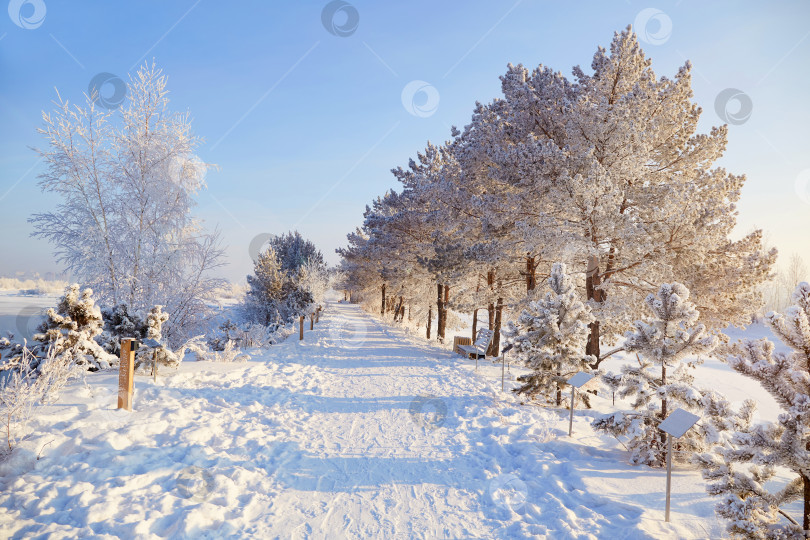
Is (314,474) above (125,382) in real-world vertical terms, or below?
below


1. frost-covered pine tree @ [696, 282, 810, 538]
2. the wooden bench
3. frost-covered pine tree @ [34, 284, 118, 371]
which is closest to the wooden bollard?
frost-covered pine tree @ [34, 284, 118, 371]

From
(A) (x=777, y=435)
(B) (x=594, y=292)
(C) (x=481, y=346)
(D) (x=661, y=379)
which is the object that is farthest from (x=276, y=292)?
(A) (x=777, y=435)

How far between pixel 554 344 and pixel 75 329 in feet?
32.4

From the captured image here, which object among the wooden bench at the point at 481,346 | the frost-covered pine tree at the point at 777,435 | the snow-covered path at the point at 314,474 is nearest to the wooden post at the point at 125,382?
the snow-covered path at the point at 314,474

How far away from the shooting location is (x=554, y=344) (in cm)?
820

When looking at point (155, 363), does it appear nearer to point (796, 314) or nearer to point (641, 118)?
point (796, 314)

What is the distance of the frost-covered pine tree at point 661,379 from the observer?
5.18 m

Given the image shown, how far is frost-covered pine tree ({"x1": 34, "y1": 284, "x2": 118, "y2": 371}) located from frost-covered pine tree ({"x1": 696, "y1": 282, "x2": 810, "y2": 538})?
31.0 feet

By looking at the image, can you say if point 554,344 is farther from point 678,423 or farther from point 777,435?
point 777,435

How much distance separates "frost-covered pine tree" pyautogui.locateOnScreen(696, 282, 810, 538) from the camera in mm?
3045

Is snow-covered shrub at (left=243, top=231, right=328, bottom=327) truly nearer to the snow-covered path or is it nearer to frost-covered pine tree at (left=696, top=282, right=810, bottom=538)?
the snow-covered path

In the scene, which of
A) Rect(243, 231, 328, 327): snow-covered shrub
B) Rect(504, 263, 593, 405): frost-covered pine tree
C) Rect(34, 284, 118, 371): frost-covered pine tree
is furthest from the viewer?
Rect(243, 231, 328, 327): snow-covered shrub

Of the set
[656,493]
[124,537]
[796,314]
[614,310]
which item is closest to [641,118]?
[614,310]

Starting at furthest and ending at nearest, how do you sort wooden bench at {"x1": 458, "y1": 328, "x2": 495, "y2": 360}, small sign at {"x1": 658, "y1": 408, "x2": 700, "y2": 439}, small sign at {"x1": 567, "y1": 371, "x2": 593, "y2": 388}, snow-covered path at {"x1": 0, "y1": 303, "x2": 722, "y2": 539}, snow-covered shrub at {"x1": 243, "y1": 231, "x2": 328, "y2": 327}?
snow-covered shrub at {"x1": 243, "y1": 231, "x2": 328, "y2": 327} < wooden bench at {"x1": 458, "y1": 328, "x2": 495, "y2": 360} < small sign at {"x1": 567, "y1": 371, "x2": 593, "y2": 388} < small sign at {"x1": 658, "y1": 408, "x2": 700, "y2": 439} < snow-covered path at {"x1": 0, "y1": 303, "x2": 722, "y2": 539}
